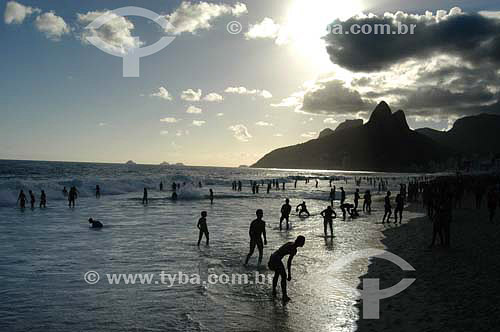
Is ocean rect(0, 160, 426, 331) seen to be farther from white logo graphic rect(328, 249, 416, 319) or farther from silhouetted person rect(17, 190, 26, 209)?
silhouetted person rect(17, 190, 26, 209)

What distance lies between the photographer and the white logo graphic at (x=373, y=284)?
7895mm

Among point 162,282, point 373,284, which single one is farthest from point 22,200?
point 373,284

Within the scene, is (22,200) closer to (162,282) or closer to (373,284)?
(162,282)

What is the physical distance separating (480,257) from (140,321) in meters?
10.4

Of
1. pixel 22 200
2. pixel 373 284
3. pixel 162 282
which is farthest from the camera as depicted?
pixel 22 200

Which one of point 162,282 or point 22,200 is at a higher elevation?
point 22,200

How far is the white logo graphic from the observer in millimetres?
7895

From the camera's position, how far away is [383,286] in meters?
9.34

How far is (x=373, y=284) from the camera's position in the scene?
9.53 meters

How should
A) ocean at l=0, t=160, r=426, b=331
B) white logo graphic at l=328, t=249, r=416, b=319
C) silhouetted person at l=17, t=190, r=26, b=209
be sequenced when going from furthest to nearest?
silhouetted person at l=17, t=190, r=26, b=209 → white logo graphic at l=328, t=249, r=416, b=319 → ocean at l=0, t=160, r=426, b=331

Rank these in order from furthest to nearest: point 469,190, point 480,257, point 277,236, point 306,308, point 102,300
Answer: point 469,190, point 277,236, point 480,257, point 102,300, point 306,308

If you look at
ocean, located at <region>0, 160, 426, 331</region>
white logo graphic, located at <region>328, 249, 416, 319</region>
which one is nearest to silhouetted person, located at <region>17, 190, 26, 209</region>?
ocean, located at <region>0, 160, 426, 331</region>

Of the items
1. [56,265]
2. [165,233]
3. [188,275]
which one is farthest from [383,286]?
[165,233]

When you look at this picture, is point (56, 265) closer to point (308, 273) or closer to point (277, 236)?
point (308, 273)
